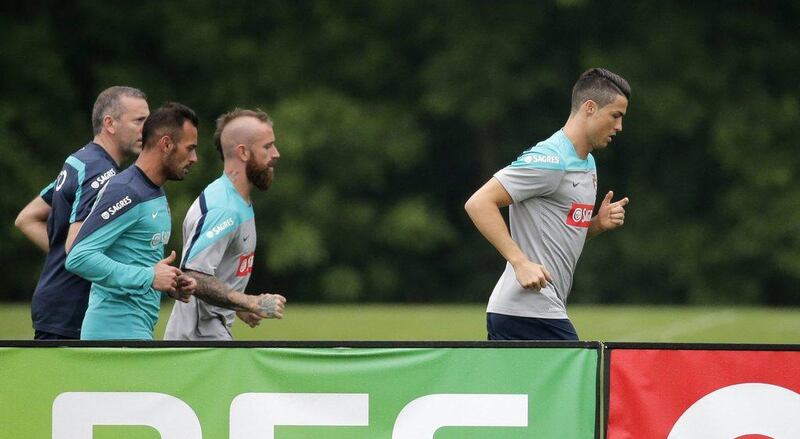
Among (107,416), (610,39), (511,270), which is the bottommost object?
(107,416)

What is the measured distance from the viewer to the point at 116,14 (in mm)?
34094

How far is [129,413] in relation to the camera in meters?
5.70

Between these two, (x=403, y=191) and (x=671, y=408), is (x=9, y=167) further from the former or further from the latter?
(x=671, y=408)

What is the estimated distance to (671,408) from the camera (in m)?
5.61

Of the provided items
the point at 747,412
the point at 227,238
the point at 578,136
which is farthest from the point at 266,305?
the point at 747,412

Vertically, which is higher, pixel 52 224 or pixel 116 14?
pixel 116 14

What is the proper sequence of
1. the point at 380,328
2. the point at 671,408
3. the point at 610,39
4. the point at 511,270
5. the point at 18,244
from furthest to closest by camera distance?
the point at 610,39
the point at 18,244
the point at 380,328
the point at 511,270
the point at 671,408

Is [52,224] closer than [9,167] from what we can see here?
Yes

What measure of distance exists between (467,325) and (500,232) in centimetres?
1274

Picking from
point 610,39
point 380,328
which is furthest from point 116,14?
point 380,328

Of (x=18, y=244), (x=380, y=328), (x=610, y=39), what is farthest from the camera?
(x=610, y=39)

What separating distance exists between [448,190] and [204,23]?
24.6 feet

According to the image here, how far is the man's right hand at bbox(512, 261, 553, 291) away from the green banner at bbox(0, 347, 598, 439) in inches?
15.5

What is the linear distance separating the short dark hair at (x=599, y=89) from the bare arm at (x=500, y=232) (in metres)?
0.66
